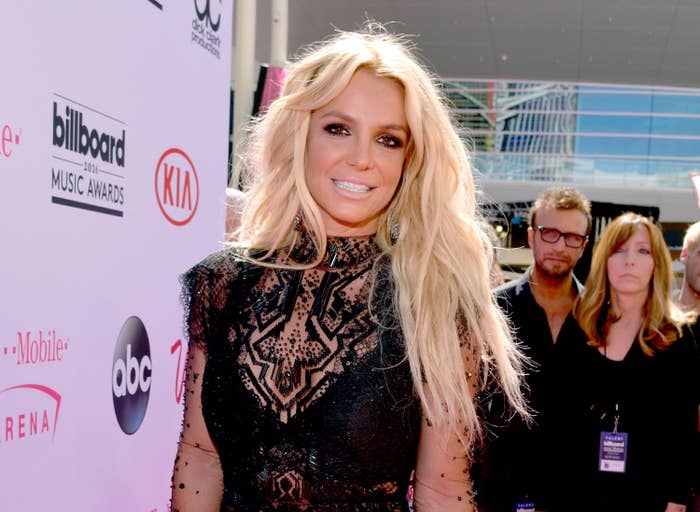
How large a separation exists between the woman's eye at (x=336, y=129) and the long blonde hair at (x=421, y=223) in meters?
0.05

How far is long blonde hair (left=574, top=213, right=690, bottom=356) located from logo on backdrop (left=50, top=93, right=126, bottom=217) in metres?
2.19

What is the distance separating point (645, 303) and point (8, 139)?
2838mm

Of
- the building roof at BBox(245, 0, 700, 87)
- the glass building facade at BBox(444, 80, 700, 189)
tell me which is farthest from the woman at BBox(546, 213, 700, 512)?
the glass building facade at BBox(444, 80, 700, 189)

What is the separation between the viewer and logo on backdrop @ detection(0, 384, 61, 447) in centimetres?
187

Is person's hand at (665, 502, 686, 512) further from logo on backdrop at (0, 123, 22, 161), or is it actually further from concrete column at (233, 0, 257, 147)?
logo on backdrop at (0, 123, 22, 161)

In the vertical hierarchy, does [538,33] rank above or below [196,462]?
above

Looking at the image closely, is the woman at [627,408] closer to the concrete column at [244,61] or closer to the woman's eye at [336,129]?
the concrete column at [244,61]

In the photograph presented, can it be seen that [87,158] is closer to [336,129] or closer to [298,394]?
[336,129]

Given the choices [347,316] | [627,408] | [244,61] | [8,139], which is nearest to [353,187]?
[347,316]

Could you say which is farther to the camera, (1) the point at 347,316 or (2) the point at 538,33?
(2) the point at 538,33

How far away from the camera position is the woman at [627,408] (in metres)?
3.60

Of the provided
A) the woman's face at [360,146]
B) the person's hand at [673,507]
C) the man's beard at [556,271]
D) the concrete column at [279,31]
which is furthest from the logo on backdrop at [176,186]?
the concrete column at [279,31]

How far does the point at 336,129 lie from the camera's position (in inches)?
75.5

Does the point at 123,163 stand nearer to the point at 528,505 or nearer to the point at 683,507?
the point at 528,505
